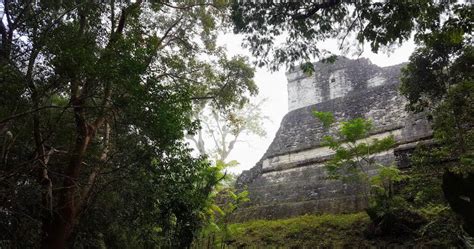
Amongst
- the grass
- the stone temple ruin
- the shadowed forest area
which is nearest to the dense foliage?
the shadowed forest area

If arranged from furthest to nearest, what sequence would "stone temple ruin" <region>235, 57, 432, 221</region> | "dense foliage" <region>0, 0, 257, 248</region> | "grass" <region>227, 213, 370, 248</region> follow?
"stone temple ruin" <region>235, 57, 432, 221</region> → "grass" <region>227, 213, 370, 248</region> → "dense foliage" <region>0, 0, 257, 248</region>

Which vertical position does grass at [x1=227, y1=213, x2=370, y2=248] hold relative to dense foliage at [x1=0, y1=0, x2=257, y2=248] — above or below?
below

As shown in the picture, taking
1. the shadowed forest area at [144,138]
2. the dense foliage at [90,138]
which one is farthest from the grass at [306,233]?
the dense foliage at [90,138]

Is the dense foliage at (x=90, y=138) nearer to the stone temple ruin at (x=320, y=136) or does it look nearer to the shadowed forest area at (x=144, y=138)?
the shadowed forest area at (x=144, y=138)

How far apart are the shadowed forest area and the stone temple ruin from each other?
5.72 feet

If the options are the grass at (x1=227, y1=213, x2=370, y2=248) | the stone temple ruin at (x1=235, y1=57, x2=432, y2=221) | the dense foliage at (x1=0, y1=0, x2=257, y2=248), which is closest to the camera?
the dense foliage at (x1=0, y1=0, x2=257, y2=248)

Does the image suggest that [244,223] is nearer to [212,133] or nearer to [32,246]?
[32,246]

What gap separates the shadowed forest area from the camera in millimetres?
4629

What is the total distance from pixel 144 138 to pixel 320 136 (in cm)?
784

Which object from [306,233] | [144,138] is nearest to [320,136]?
[306,233]

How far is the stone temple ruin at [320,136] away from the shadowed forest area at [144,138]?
174 centimetres

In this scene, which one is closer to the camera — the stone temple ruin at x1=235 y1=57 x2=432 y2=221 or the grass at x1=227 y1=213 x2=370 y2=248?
the grass at x1=227 y1=213 x2=370 y2=248

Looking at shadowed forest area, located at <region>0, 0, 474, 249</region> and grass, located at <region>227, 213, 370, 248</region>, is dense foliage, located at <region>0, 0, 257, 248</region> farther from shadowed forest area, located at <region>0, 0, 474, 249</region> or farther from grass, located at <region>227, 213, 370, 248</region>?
grass, located at <region>227, 213, 370, 248</region>

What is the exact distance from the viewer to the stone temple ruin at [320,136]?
917 cm
